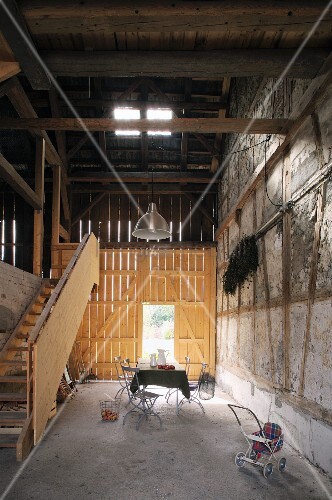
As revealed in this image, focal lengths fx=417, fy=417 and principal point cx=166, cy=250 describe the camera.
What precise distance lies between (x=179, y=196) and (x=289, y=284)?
744 cm

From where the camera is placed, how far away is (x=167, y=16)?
4375 mm

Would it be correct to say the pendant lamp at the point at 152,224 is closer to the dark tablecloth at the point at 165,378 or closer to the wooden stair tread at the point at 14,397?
the dark tablecloth at the point at 165,378

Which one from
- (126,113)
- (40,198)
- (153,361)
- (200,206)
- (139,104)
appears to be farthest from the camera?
(200,206)

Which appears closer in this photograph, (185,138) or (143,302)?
(185,138)

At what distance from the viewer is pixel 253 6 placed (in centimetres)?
428

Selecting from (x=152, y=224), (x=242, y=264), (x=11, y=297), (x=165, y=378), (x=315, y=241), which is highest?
(x=152, y=224)

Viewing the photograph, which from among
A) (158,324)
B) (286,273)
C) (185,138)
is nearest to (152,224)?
(286,273)

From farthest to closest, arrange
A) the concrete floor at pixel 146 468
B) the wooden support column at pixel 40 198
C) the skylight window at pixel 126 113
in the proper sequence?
the skylight window at pixel 126 113 < the wooden support column at pixel 40 198 < the concrete floor at pixel 146 468

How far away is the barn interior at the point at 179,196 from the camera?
15.1 ft

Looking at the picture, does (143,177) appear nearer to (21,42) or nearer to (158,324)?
(21,42)

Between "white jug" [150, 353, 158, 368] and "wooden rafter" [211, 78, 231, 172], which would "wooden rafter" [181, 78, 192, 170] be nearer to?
"wooden rafter" [211, 78, 231, 172]

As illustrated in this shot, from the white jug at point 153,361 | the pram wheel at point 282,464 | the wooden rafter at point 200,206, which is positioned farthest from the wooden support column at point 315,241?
the wooden rafter at point 200,206

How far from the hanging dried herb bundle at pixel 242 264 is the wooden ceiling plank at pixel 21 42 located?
4.32 meters

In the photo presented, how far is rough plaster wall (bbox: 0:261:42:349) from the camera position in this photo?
671 cm
